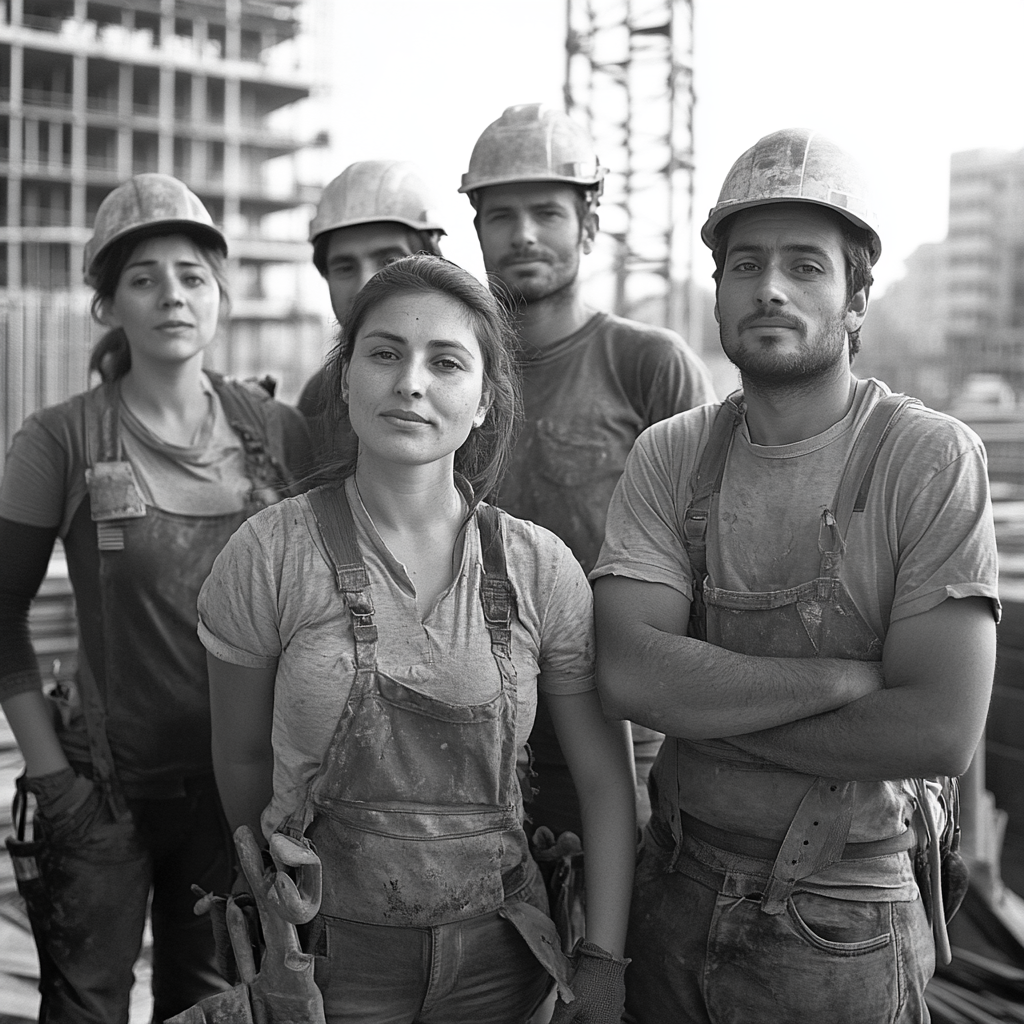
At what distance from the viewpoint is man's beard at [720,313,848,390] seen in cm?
221

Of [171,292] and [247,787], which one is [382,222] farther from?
[247,787]

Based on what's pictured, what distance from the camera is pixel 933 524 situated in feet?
6.80

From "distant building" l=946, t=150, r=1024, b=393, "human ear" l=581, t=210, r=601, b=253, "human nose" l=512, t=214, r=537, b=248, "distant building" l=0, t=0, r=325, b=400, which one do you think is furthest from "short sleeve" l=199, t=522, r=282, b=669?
"distant building" l=0, t=0, r=325, b=400

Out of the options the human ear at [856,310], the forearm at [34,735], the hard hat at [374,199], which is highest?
the hard hat at [374,199]

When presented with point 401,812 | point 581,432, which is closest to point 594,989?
point 401,812

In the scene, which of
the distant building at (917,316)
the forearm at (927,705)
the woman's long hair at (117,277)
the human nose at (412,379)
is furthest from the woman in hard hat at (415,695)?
the distant building at (917,316)

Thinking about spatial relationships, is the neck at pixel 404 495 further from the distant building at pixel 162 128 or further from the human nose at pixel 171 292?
the distant building at pixel 162 128

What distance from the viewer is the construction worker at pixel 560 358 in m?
3.11

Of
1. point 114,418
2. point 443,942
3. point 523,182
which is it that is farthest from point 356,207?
point 443,942

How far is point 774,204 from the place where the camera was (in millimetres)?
2238

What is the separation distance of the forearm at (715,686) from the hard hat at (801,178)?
2.88 feet

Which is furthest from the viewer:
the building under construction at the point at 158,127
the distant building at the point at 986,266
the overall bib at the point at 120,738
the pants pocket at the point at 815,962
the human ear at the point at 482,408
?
the building under construction at the point at 158,127

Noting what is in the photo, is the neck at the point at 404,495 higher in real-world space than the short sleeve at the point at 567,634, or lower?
higher

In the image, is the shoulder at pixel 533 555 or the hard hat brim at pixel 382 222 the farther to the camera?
the hard hat brim at pixel 382 222
